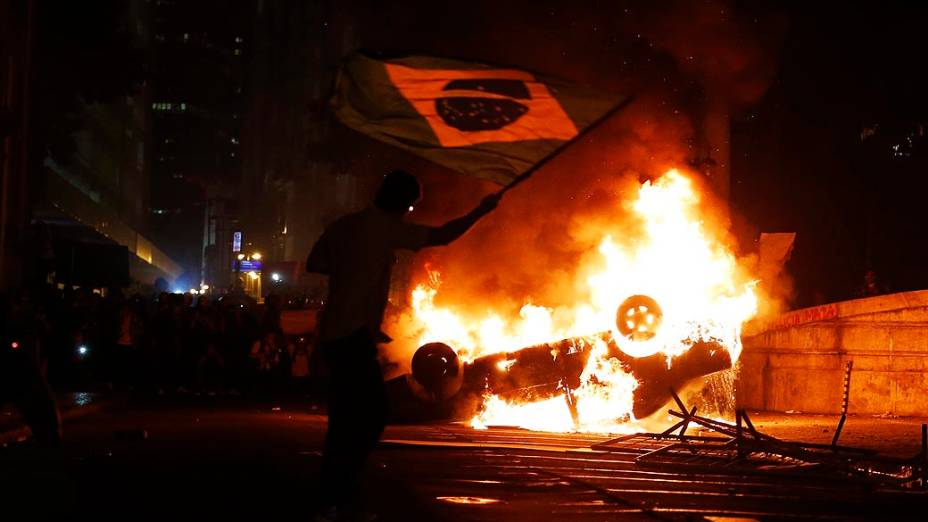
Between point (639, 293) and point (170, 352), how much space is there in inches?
323

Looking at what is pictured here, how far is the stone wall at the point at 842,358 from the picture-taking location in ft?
51.9

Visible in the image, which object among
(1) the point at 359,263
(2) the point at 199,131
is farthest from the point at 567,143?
(2) the point at 199,131

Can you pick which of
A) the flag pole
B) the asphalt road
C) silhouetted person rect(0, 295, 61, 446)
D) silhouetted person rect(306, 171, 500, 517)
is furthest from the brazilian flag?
silhouetted person rect(0, 295, 61, 446)

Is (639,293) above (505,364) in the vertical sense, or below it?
above

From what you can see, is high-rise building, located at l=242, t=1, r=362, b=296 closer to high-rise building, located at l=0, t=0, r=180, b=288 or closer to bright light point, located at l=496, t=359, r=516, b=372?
high-rise building, located at l=0, t=0, r=180, b=288

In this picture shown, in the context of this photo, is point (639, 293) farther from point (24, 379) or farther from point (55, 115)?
point (55, 115)

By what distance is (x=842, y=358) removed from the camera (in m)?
16.6

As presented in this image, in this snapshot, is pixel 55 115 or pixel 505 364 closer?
pixel 505 364

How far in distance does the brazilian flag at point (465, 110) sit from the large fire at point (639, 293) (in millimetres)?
8032

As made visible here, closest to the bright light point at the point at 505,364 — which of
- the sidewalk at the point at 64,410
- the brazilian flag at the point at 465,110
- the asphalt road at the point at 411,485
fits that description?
the asphalt road at the point at 411,485

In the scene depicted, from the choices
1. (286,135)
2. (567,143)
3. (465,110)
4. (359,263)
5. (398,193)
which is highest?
(286,135)

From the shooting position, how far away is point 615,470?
827cm

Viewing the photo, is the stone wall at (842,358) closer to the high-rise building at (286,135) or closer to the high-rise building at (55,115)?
the high-rise building at (55,115)

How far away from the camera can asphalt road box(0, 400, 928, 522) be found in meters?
5.86
